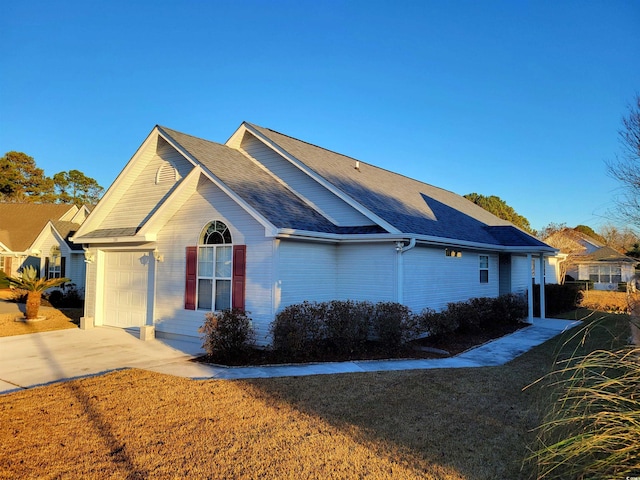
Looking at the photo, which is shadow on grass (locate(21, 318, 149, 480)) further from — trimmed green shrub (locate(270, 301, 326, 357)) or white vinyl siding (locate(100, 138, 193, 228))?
white vinyl siding (locate(100, 138, 193, 228))

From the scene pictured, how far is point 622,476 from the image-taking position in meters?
2.98

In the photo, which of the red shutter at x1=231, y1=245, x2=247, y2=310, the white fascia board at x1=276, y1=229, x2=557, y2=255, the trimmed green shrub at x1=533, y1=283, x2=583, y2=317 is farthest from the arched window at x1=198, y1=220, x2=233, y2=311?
the trimmed green shrub at x1=533, y1=283, x2=583, y2=317

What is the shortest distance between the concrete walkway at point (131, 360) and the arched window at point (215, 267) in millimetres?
1255

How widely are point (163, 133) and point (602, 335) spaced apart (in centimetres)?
1453

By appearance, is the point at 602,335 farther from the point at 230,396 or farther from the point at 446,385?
the point at 230,396

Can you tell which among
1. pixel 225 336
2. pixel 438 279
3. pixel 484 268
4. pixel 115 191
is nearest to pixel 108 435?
pixel 225 336

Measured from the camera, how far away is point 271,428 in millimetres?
5324

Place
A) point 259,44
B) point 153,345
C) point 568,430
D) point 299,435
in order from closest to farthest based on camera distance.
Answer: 1. point 568,430
2. point 299,435
3. point 153,345
4. point 259,44

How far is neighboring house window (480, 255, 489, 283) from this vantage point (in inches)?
629

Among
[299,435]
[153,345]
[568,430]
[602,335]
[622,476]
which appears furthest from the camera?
[602,335]

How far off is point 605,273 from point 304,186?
35214 millimetres

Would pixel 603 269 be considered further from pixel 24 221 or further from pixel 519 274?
pixel 24 221

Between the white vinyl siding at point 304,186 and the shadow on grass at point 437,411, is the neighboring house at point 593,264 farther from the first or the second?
the shadow on grass at point 437,411

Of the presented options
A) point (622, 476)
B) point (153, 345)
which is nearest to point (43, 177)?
point (153, 345)
